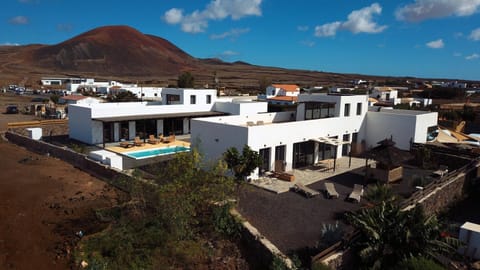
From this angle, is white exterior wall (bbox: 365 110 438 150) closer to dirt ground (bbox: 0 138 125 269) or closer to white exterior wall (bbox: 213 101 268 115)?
white exterior wall (bbox: 213 101 268 115)

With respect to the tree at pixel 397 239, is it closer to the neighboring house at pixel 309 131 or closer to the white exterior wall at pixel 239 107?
the neighboring house at pixel 309 131

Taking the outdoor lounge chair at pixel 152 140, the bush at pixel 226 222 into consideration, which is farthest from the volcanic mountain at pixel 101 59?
the bush at pixel 226 222

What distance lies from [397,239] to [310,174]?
28.0 feet

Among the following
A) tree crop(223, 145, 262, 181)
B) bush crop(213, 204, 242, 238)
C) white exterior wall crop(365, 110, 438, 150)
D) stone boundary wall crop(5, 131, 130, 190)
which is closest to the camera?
bush crop(213, 204, 242, 238)

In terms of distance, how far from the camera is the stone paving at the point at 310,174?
16.7 m

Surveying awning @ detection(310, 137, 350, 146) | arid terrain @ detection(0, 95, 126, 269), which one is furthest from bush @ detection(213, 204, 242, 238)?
awning @ detection(310, 137, 350, 146)

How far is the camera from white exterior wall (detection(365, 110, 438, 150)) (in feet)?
77.8

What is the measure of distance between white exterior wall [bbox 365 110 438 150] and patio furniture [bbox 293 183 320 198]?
400 inches

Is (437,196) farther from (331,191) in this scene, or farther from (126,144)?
(126,144)

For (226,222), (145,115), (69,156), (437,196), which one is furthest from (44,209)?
(437,196)

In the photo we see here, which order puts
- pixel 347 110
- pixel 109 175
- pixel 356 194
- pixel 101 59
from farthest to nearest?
pixel 101 59
pixel 347 110
pixel 109 175
pixel 356 194

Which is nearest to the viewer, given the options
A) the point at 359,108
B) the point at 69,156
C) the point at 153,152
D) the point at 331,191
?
the point at 331,191

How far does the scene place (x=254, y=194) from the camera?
620 inches

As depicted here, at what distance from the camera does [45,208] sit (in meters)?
15.4
